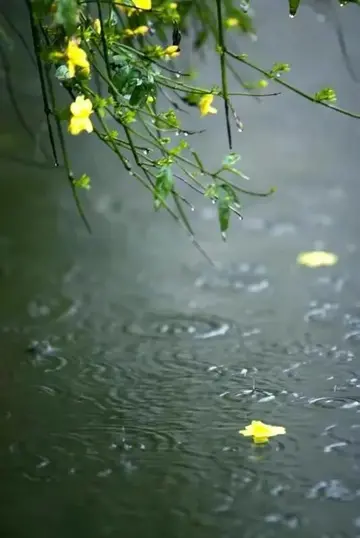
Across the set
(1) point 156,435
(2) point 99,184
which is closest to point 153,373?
(1) point 156,435

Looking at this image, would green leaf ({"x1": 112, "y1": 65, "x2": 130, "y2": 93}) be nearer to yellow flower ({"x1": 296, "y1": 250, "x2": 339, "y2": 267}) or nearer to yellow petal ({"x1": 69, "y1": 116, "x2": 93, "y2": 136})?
yellow petal ({"x1": 69, "y1": 116, "x2": 93, "y2": 136})

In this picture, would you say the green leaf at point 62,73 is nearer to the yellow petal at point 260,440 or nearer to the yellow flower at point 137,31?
the yellow flower at point 137,31

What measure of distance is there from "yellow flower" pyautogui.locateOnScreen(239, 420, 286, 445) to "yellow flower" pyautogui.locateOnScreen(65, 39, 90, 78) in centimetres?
37

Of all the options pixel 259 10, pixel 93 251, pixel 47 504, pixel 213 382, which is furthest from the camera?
pixel 259 10

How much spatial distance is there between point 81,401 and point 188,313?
284 mm

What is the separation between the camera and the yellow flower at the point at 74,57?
0.64 m

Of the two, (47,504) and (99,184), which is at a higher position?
(99,184)

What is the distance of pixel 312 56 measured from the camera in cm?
189

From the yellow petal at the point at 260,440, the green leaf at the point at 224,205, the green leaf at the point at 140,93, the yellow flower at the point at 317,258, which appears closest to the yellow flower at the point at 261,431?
the yellow petal at the point at 260,440

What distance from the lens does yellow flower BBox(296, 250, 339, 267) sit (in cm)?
129

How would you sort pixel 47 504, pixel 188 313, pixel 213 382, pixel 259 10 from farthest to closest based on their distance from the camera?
pixel 259 10, pixel 188 313, pixel 213 382, pixel 47 504

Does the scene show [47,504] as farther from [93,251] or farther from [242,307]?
[93,251]

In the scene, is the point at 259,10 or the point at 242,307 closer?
the point at 242,307

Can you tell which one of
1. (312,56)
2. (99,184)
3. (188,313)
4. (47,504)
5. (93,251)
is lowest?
(47,504)
